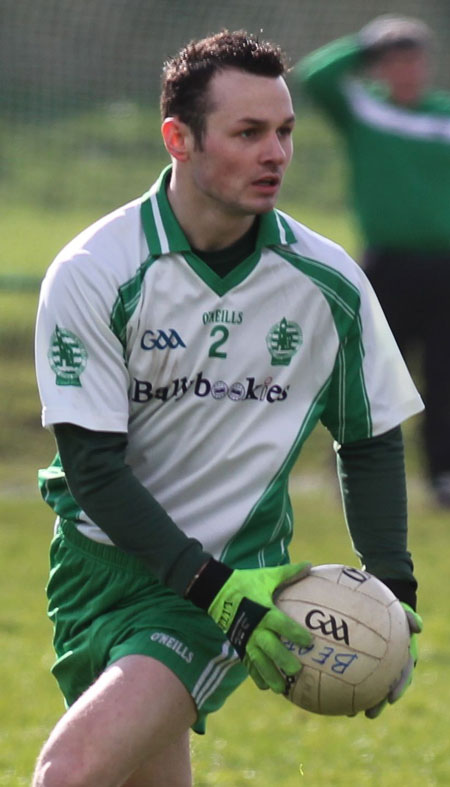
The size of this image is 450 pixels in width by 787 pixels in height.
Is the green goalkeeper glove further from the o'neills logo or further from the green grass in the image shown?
the green grass

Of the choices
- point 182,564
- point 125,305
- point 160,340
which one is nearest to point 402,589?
point 182,564

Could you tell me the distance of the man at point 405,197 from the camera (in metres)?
10.2

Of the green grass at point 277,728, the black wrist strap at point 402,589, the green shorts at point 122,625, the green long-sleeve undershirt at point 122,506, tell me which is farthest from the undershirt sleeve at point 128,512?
the green grass at point 277,728

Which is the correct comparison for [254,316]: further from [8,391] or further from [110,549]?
[8,391]

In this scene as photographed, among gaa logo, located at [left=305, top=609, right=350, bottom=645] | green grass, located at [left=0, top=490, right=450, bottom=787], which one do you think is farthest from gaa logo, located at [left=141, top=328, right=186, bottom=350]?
green grass, located at [left=0, top=490, right=450, bottom=787]

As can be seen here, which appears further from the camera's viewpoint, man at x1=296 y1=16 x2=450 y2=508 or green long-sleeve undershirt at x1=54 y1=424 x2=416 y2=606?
man at x1=296 y1=16 x2=450 y2=508

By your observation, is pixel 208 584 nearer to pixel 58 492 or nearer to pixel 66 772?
pixel 66 772

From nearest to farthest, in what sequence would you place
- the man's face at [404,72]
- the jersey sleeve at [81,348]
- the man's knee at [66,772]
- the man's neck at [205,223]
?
the man's knee at [66,772], the jersey sleeve at [81,348], the man's neck at [205,223], the man's face at [404,72]

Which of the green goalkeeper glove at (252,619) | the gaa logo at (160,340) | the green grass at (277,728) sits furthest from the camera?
the green grass at (277,728)

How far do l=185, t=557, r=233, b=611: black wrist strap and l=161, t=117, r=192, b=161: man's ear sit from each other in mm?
1082

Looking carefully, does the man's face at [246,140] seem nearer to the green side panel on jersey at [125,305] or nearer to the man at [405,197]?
the green side panel on jersey at [125,305]

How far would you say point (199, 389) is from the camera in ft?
13.6

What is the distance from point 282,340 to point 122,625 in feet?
2.80

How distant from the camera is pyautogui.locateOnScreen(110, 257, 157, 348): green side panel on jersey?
401cm
